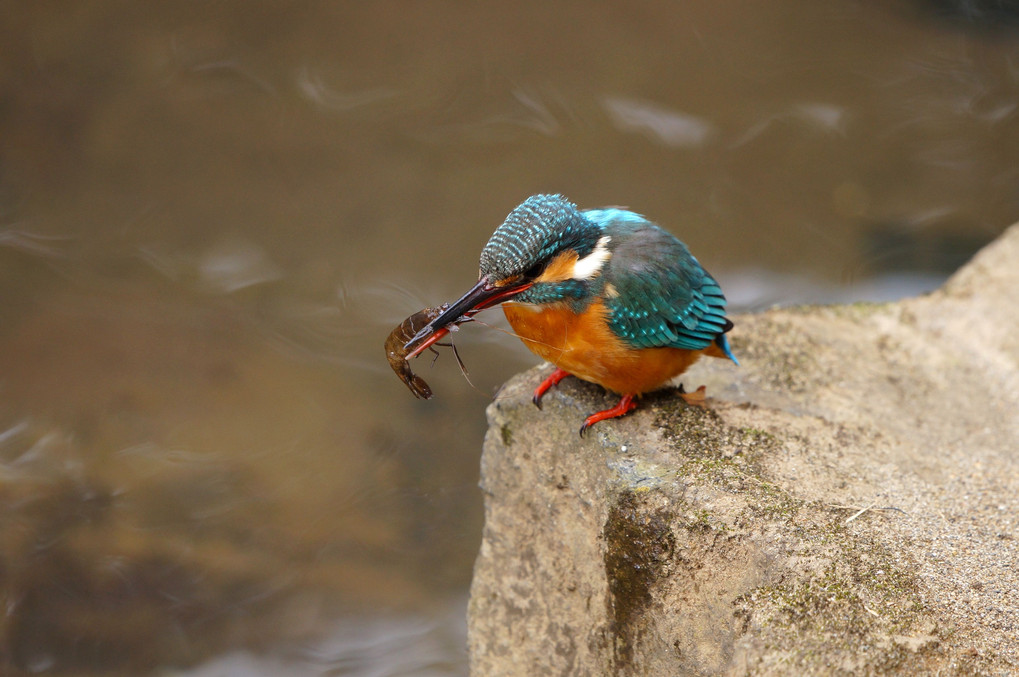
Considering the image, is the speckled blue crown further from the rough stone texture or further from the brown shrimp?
the rough stone texture

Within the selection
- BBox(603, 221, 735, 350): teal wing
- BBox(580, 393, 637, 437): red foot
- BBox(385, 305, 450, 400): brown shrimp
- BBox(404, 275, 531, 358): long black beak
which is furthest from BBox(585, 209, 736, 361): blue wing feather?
BBox(385, 305, 450, 400): brown shrimp

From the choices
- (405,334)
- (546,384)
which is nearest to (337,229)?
(546,384)

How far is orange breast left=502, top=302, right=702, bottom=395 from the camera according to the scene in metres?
2.78

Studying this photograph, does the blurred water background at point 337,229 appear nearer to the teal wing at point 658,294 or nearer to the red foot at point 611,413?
the red foot at point 611,413

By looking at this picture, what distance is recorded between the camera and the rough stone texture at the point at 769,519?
227cm

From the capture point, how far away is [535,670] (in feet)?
11.0

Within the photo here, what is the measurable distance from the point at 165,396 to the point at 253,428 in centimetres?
66

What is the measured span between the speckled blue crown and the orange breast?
212mm

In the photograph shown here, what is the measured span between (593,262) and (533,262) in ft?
0.98

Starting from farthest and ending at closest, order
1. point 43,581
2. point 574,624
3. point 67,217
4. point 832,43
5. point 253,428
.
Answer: point 832,43 < point 67,217 < point 253,428 < point 43,581 < point 574,624

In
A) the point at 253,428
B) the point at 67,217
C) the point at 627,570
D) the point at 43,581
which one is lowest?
the point at 43,581

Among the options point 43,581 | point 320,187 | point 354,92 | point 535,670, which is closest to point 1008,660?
point 535,670

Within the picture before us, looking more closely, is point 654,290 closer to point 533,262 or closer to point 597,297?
point 597,297

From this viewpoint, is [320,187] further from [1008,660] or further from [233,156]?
[1008,660]
